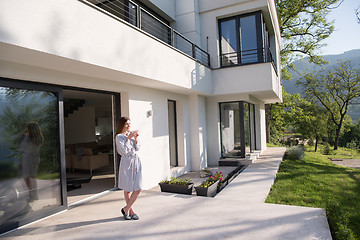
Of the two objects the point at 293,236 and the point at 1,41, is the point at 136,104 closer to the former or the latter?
the point at 1,41

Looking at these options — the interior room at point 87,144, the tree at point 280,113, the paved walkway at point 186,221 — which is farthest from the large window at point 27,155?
the tree at point 280,113

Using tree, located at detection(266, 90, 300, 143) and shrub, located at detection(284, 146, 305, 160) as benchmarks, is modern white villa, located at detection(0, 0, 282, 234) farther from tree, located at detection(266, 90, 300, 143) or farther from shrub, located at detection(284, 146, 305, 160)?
tree, located at detection(266, 90, 300, 143)

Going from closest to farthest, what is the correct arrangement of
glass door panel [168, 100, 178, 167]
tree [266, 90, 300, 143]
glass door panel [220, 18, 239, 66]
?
glass door panel [168, 100, 178, 167] → glass door panel [220, 18, 239, 66] → tree [266, 90, 300, 143]

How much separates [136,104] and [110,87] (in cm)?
94

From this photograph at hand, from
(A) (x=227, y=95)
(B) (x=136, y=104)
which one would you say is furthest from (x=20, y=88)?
(A) (x=227, y=95)

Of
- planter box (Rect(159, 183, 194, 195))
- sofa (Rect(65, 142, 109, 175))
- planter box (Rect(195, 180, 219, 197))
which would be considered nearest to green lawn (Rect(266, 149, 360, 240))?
planter box (Rect(195, 180, 219, 197))

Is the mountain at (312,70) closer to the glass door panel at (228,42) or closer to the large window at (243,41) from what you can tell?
the large window at (243,41)

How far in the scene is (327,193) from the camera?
6.01m

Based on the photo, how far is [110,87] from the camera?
5.63 metres

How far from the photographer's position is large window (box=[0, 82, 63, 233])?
12.0ft

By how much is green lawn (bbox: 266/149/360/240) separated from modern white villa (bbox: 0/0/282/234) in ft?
9.67

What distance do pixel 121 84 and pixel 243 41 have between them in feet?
18.1

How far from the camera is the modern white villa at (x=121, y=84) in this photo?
11.7ft

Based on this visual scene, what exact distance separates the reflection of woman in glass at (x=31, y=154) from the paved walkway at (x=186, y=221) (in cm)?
65
